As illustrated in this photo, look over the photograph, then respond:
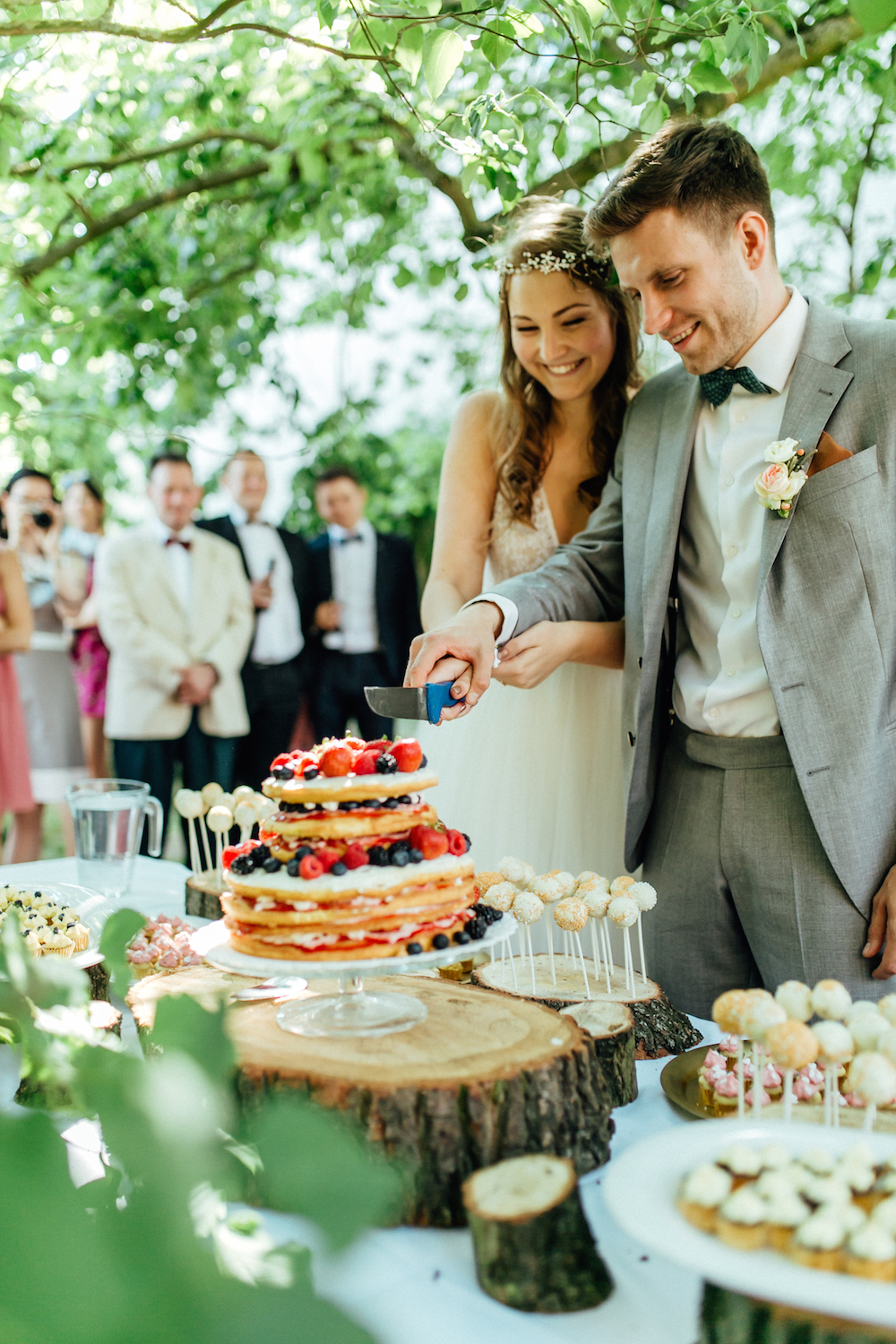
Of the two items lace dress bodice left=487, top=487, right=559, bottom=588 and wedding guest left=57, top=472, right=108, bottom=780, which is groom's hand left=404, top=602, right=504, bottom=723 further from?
wedding guest left=57, top=472, right=108, bottom=780

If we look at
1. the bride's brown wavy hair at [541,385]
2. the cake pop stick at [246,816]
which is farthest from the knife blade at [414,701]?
the bride's brown wavy hair at [541,385]

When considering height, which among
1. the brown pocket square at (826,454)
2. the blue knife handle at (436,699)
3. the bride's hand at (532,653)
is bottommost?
the blue knife handle at (436,699)

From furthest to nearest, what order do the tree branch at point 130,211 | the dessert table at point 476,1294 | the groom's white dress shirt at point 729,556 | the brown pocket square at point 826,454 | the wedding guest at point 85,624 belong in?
the wedding guest at point 85,624 < the tree branch at point 130,211 < the groom's white dress shirt at point 729,556 < the brown pocket square at point 826,454 < the dessert table at point 476,1294

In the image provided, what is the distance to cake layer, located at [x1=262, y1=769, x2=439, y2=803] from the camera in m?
1.48

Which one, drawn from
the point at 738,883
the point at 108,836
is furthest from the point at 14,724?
the point at 738,883

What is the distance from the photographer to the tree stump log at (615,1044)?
1.52 m

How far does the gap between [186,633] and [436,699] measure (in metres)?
4.18

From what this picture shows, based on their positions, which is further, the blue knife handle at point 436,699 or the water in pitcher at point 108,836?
the water in pitcher at point 108,836

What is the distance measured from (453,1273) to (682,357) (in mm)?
1809

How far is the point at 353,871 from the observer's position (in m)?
1.45

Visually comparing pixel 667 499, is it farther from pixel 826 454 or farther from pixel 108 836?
pixel 108 836

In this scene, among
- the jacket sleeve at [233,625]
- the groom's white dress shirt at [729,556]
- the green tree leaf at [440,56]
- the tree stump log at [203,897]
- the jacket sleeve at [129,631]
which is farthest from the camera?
the jacket sleeve at [233,625]

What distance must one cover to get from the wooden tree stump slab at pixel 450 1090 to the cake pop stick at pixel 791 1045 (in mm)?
291

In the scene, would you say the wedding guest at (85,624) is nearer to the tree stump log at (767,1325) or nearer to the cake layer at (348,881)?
the cake layer at (348,881)
